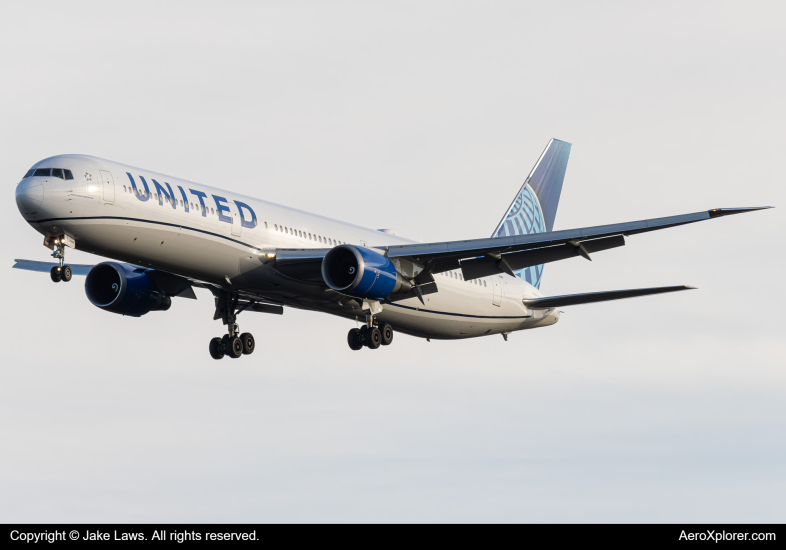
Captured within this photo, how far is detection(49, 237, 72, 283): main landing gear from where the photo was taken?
1169 inches

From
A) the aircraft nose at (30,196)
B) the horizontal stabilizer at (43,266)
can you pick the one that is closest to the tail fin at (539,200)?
the horizontal stabilizer at (43,266)

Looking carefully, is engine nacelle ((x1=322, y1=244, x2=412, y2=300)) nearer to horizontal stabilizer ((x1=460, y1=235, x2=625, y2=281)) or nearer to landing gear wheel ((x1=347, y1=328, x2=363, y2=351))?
landing gear wheel ((x1=347, y1=328, x2=363, y2=351))

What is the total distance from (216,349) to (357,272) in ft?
28.9

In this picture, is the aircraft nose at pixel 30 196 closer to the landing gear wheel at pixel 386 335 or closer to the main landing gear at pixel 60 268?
the main landing gear at pixel 60 268

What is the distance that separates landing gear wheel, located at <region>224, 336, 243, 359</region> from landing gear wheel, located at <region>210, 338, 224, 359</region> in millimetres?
255

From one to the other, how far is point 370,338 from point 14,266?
17266 millimetres

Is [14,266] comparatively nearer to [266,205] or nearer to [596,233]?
[266,205]

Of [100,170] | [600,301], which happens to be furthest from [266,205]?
[600,301]

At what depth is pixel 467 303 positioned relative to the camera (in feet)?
135

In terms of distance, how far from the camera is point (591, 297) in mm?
38906

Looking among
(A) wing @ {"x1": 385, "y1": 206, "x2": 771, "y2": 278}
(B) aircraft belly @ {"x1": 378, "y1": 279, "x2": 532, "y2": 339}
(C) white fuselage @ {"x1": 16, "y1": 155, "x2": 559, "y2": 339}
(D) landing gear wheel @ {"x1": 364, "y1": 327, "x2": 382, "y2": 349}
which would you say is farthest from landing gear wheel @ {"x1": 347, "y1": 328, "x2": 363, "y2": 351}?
(A) wing @ {"x1": 385, "y1": 206, "x2": 771, "y2": 278}

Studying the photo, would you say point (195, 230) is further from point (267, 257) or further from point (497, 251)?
point (497, 251)

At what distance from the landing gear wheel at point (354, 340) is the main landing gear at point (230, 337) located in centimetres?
444

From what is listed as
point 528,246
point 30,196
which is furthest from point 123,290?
point 528,246
